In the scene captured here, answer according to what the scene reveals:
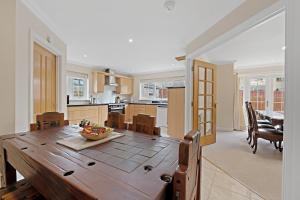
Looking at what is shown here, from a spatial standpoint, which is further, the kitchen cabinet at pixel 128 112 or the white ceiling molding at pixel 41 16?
the kitchen cabinet at pixel 128 112

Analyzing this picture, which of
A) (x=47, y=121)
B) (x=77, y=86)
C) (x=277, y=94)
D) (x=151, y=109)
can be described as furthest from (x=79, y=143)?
(x=277, y=94)

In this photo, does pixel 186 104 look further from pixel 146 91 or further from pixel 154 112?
pixel 146 91

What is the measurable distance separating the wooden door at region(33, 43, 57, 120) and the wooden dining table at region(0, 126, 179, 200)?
1.37 meters

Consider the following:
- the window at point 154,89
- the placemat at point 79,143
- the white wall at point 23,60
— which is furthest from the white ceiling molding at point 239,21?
the window at point 154,89

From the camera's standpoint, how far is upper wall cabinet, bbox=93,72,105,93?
5.52 metres

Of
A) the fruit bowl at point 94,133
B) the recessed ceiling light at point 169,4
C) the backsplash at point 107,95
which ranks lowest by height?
the fruit bowl at point 94,133

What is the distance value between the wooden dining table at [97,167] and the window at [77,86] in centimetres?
401

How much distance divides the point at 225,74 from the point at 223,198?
4320mm

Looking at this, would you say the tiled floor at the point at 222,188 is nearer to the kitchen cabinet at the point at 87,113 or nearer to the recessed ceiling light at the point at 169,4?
the recessed ceiling light at the point at 169,4

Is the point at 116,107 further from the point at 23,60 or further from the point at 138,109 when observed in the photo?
the point at 23,60

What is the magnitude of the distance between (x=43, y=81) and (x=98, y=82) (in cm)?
295

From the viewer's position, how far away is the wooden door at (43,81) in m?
2.43

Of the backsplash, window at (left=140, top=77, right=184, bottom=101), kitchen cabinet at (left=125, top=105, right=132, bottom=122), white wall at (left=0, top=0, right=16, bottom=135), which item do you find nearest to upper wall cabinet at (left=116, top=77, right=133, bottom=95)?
the backsplash

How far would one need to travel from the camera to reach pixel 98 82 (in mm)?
5598
